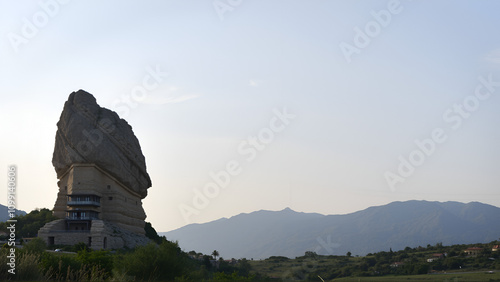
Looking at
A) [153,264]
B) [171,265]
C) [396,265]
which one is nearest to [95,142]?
[396,265]

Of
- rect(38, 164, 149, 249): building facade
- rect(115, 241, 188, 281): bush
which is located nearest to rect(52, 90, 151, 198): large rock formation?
rect(38, 164, 149, 249): building facade

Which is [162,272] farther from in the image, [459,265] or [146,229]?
[146,229]

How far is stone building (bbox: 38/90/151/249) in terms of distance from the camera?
235ft

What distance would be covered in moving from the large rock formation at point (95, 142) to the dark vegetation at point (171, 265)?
1043 cm

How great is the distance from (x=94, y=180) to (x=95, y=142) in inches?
223

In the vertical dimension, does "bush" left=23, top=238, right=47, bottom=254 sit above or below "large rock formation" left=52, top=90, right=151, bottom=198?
below

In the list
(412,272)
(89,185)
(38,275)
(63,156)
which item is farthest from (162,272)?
(63,156)

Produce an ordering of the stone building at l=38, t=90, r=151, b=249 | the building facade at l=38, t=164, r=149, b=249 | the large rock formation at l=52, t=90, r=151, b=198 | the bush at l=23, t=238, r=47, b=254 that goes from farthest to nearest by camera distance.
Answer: the large rock formation at l=52, t=90, r=151, b=198
the stone building at l=38, t=90, r=151, b=249
the building facade at l=38, t=164, r=149, b=249
the bush at l=23, t=238, r=47, b=254

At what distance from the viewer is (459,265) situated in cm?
7144

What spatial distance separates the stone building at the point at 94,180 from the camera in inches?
2820

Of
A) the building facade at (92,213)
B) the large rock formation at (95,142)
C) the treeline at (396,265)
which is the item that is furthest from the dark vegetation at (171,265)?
the large rock formation at (95,142)

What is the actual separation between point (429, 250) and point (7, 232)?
230 ft

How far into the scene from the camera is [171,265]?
31172mm

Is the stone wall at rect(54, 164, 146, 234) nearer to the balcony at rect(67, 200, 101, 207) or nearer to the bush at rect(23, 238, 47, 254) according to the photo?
the balcony at rect(67, 200, 101, 207)
